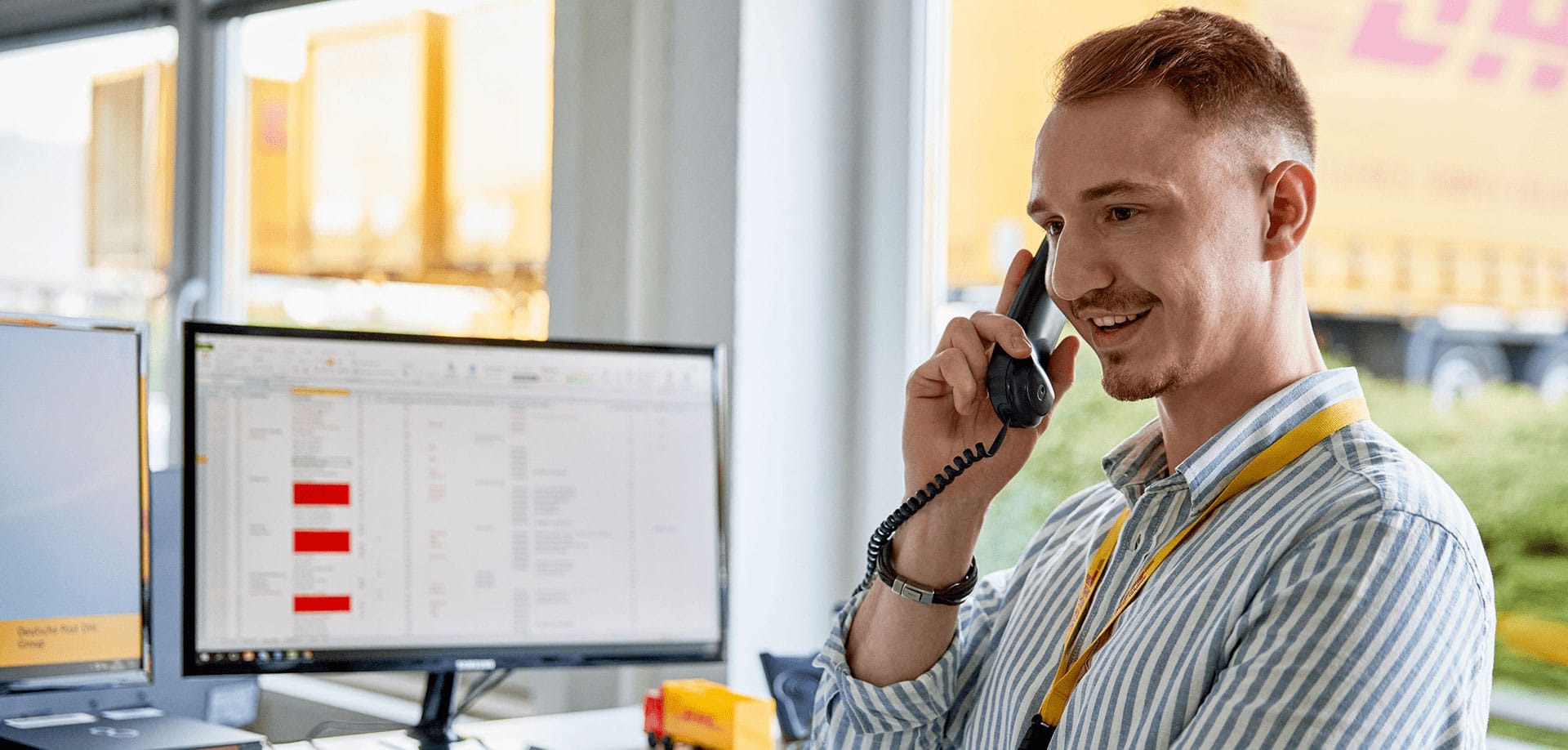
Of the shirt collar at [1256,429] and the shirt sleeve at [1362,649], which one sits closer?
the shirt sleeve at [1362,649]

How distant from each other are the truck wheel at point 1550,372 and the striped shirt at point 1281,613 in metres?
0.63

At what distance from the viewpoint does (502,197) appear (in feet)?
10.2

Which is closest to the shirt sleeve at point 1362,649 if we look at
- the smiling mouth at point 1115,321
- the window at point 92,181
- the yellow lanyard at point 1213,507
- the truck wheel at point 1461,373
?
the yellow lanyard at point 1213,507

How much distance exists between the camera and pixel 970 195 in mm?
2381

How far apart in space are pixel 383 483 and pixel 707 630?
44 centimetres

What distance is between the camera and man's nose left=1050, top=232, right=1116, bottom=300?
1247 mm

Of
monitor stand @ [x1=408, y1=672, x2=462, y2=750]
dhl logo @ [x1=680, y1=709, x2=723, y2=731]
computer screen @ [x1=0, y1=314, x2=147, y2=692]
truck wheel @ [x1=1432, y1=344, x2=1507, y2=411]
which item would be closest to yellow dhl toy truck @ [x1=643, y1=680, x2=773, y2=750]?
dhl logo @ [x1=680, y1=709, x2=723, y2=731]

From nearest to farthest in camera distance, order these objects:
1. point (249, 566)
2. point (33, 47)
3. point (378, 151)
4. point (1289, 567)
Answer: point (1289, 567) → point (249, 566) → point (378, 151) → point (33, 47)

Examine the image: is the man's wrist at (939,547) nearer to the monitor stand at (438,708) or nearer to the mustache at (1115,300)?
the mustache at (1115,300)

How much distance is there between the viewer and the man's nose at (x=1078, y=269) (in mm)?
1247

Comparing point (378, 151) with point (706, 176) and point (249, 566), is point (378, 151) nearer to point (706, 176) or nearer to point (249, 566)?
point (706, 176)

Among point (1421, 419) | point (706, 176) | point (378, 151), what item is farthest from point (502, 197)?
point (1421, 419)

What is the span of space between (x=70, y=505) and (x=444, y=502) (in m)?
0.40

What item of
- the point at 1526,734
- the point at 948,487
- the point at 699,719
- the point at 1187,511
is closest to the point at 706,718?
the point at 699,719
